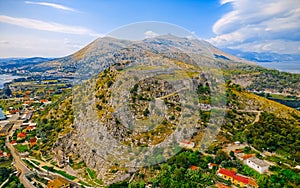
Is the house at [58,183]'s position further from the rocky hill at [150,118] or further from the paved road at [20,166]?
the rocky hill at [150,118]

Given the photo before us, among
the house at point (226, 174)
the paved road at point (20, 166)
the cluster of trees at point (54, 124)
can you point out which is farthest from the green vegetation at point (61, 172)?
the house at point (226, 174)

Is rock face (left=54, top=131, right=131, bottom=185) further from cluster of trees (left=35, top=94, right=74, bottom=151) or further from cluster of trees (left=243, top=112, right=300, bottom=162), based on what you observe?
cluster of trees (left=243, top=112, right=300, bottom=162)

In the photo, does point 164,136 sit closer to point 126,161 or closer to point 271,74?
point 126,161

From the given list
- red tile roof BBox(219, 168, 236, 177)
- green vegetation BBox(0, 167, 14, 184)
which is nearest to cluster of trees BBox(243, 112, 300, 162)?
red tile roof BBox(219, 168, 236, 177)

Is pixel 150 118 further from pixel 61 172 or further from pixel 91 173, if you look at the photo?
pixel 61 172

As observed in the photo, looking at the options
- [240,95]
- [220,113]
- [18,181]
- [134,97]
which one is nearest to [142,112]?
[134,97]
